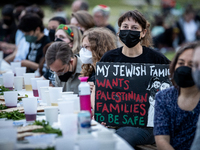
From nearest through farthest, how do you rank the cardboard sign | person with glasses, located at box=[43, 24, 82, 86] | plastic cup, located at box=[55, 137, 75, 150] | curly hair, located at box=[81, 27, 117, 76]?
plastic cup, located at box=[55, 137, 75, 150], the cardboard sign, curly hair, located at box=[81, 27, 117, 76], person with glasses, located at box=[43, 24, 82, 86]

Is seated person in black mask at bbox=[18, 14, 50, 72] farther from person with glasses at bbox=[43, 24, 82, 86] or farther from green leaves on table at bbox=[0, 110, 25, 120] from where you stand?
green leaves on table at bbox=[0, 110, 25, 120]

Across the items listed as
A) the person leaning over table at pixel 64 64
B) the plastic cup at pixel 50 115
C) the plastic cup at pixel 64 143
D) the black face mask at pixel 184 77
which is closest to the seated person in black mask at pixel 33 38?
the person leaning over table at pixel 64 64

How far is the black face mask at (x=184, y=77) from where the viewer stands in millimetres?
2697

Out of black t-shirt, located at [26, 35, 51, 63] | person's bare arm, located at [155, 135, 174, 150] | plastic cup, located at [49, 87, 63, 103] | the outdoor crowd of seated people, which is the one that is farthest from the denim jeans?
black t-shirt, located at [26, 35, 51, 63]

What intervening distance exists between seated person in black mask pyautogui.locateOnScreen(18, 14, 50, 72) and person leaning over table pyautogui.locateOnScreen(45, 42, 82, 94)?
227cm

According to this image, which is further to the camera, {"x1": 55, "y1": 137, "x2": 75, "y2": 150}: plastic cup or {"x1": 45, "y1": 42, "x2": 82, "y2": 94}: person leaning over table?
{"x1": 45, "y1": 42, "x2": 82, "y2": 94}: person leaning over table

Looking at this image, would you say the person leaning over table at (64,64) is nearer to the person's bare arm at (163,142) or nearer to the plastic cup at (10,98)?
the plastic cup at (10,98)

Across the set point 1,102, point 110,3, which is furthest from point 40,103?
point 110,3

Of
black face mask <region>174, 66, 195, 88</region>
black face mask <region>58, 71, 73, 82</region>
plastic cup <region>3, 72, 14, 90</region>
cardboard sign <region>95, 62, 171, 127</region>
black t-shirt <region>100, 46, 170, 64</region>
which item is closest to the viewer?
black face mask <region>174, 66, 195, 88</region>

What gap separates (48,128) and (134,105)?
4.42 ft

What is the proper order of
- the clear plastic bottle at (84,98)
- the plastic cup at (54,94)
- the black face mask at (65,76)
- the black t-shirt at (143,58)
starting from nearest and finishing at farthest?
the clear plastic bottle at (84,98), the plastic cup at (54,94), the black t-shirt at (143,58), the black face mask at (65,76)

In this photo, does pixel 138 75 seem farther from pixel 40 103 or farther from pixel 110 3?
pixel 110 3

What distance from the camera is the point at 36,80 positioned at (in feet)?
13.9

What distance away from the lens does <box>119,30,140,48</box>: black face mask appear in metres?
3.90
